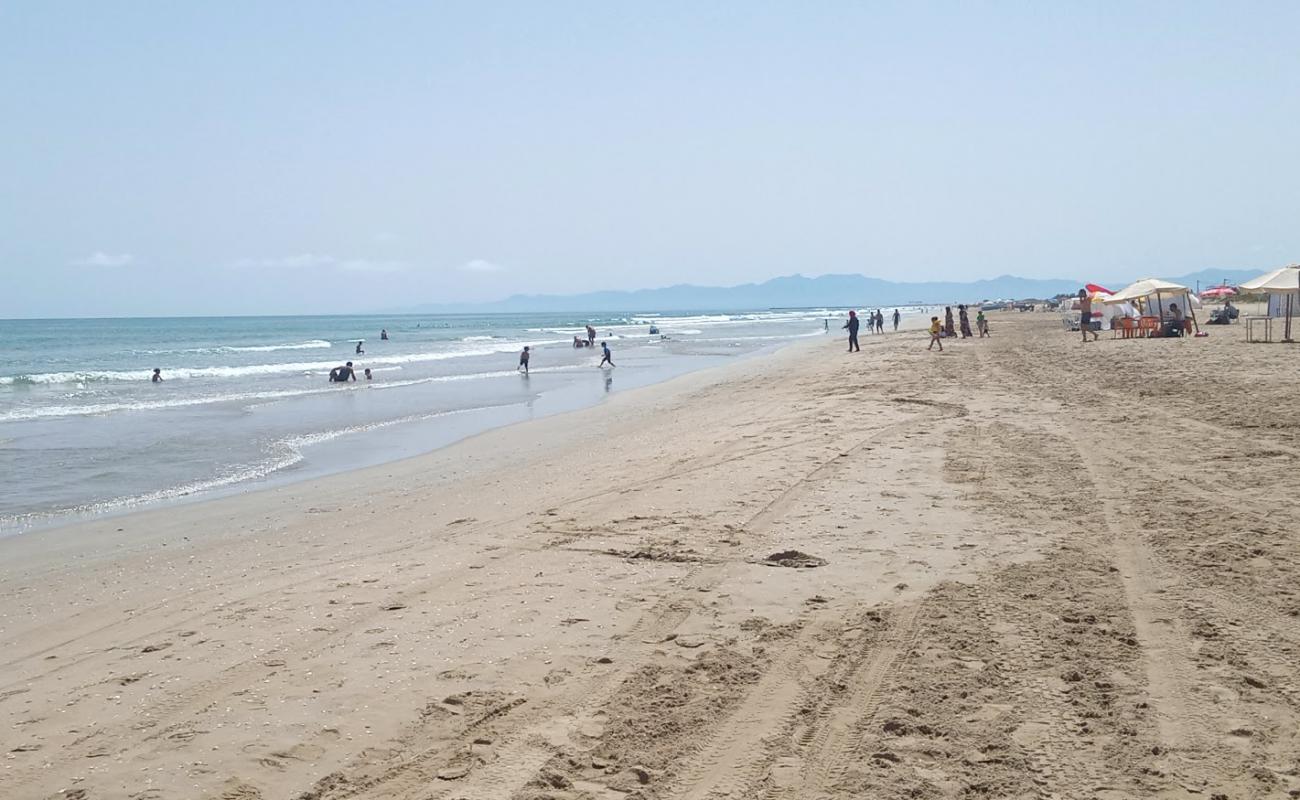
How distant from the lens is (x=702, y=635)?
514cm

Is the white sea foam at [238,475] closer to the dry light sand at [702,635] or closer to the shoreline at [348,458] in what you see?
the shoreline at [348,458]

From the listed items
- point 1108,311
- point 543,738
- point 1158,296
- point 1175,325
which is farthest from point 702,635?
point 1108,311

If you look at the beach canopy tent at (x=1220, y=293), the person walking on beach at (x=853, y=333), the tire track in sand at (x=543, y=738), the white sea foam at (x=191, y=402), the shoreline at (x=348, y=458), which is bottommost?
the shoreline at (x=348, y=458)

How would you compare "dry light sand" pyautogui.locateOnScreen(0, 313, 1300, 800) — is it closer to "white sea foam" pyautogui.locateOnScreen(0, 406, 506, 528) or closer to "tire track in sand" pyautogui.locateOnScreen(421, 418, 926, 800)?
"tire track in sand" pyautogui.locateOnScreen(421, 418, 926, 800)

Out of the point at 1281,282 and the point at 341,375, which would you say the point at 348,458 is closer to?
the point at 341,375

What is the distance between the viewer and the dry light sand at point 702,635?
12.1 feet

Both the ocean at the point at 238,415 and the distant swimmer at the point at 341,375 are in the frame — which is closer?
the ocean at the point at 238,415

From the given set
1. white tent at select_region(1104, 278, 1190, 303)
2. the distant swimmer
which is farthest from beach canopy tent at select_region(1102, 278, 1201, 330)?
the distant swimmer

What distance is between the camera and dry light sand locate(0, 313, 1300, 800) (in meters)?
3.68

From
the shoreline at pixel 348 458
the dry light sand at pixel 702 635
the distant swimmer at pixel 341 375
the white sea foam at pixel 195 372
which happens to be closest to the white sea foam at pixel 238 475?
the shoreline at pixel 348 458

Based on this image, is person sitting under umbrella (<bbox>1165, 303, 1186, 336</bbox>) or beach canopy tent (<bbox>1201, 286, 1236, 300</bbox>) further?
beach canopy tent (<bbox>1201, 286, 1236, 300</bbox>)

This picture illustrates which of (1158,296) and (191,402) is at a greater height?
(1158,296)

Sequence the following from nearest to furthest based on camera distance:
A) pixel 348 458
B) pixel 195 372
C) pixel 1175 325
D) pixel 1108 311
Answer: pixel 348 458
pixel 1175 325
pixel 1108 311
pixel 195 372

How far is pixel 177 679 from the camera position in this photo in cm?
482
